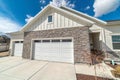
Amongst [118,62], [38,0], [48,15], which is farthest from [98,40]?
[38,0]

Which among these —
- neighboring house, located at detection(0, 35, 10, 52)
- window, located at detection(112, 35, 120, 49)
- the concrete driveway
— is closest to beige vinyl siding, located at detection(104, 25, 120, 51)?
window, located at detection(112, 35, 120, 49)

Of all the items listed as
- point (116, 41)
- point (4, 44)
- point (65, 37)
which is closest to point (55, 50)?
point (65, 37)

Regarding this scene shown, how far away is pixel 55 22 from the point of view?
8.88 meters

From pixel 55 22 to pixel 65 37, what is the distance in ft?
7.53

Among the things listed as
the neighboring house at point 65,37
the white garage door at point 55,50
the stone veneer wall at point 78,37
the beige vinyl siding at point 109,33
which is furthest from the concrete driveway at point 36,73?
the beige vinyl siding at point 109,33

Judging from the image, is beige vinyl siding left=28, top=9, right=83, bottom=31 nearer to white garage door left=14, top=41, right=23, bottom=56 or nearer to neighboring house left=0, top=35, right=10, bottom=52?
white garage door left=14, top=41, right=23, bottom=56

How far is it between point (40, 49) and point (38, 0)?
26.3 feet

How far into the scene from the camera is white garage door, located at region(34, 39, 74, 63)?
8.04 m

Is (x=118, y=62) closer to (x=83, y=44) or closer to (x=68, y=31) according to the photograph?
(x=83, y=44)

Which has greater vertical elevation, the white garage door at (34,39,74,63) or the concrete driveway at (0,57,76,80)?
the white garage door at (34,39,74,63)

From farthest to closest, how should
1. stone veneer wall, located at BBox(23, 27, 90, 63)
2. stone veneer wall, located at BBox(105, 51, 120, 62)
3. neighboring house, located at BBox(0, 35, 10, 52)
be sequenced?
1. neighboring house, located at BBox(0, 35, 10, 52)
2. stone veneer wall, located at BBox(105, 51, 120, 62)
3. stone veneer wall, located at BBox(23, 27, 90, 63)

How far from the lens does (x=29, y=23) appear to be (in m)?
10.0

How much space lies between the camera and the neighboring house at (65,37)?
7652 millimetres

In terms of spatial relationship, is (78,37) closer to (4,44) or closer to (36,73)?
(36,73)
